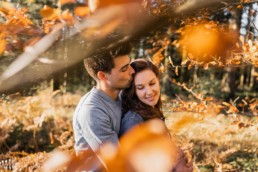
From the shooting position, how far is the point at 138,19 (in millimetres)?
483

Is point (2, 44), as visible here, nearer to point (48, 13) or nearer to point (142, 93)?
point (48, 13)

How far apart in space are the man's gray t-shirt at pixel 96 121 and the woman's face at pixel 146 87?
23 centimetres

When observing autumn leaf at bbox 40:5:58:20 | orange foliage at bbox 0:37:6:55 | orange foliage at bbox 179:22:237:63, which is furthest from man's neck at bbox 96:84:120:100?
orange foliage at bbox 0:37:6:55

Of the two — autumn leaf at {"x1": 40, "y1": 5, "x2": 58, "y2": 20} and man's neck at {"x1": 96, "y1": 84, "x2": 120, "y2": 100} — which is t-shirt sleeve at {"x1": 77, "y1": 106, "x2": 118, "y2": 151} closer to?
man's neck at {"x1": 96, "y1": 84, "x2": 120, "y2": 100}

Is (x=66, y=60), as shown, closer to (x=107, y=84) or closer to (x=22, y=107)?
(x=107, y=84)

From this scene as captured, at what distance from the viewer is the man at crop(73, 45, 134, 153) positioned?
185 cm

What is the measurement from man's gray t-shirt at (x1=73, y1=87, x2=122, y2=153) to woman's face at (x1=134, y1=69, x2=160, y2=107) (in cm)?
23

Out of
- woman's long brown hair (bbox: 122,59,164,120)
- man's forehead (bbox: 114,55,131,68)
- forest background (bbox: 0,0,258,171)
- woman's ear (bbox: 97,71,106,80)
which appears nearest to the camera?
forest background (bbox: 0,0,258,171)

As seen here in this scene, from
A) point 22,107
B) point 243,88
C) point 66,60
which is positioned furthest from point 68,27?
point 243,88

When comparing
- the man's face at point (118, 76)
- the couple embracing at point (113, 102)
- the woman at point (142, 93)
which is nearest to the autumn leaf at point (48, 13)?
the couple embracing at point (113, 102)

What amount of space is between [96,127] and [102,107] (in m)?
0.17

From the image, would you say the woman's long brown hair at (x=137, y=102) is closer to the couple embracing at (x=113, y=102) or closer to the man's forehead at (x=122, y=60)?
the couple embracing at (x=113, y=102)

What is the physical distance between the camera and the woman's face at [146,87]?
7.87ft

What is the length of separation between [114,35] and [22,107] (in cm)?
673
